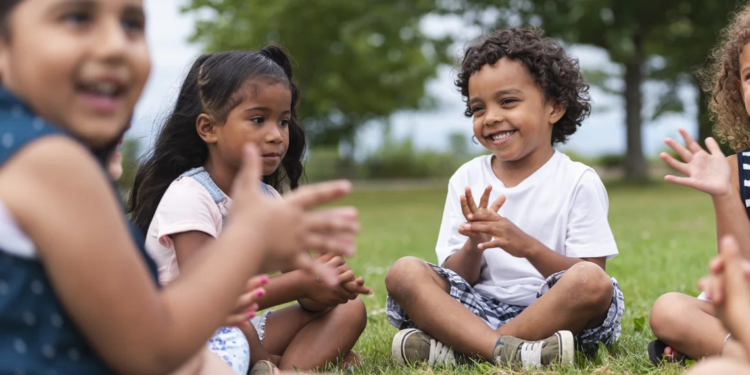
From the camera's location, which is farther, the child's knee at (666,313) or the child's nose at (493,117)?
the child's nose at (493,117)

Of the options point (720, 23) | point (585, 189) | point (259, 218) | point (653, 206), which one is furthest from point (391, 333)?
point (720, 23)

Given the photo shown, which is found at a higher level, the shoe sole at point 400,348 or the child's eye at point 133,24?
the child's eye at point 133,24

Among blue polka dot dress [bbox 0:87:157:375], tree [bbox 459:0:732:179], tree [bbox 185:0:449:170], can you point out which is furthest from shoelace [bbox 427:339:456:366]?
tree [bbox 459:0:732:179]

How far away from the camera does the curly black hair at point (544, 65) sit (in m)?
3.36

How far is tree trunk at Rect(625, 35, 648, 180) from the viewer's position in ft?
65.6

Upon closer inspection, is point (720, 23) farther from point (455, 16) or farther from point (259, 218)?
point (259, 218)

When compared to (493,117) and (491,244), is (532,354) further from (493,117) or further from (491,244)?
(493,117)

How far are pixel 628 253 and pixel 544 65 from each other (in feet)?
11.8

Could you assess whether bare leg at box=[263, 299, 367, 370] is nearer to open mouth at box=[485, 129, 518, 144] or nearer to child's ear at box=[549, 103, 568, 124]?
open mouth at box=[485, 129, 518, 144]

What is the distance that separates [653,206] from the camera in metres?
13.0

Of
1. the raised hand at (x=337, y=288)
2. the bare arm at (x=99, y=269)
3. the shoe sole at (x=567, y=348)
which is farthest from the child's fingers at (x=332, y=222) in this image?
the shoe sole at (x=567, y=348)

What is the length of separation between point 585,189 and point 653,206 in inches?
414

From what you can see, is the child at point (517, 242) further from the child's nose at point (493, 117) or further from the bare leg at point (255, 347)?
the bare leg at point (255, 347)

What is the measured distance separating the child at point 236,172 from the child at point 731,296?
1359mm
